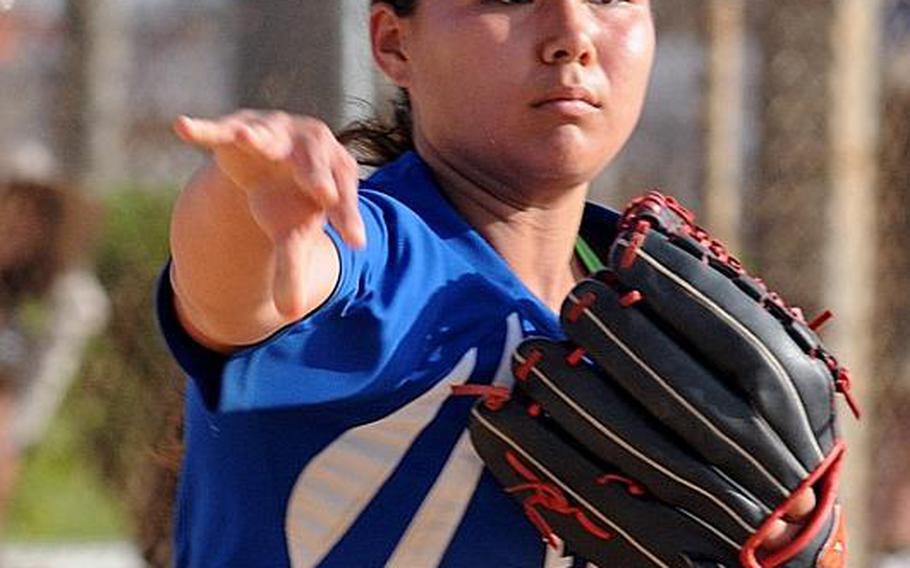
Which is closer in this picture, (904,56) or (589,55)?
(589,55)

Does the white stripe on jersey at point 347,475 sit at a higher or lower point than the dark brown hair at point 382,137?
lower

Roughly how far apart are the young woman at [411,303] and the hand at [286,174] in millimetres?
51

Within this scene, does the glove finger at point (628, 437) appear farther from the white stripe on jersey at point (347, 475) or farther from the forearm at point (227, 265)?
the forearm at point (227, 265)

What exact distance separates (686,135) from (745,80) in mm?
209

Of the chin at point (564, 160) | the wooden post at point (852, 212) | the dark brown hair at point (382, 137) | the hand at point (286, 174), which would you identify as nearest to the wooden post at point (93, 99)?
the wooden post at point (852, 212)

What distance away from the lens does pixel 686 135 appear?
17.0 feet

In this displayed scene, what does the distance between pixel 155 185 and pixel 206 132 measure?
2.84m

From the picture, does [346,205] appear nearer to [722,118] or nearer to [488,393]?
[488,393]

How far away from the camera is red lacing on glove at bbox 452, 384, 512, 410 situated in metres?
2.08

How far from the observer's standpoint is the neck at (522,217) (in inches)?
89.2

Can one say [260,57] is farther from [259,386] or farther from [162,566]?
[259,386]

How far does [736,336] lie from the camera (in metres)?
2.07

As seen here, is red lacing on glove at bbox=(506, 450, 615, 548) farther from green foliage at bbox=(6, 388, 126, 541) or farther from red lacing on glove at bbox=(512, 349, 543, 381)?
green foliage at bbox=(6, 388, 126, 541)

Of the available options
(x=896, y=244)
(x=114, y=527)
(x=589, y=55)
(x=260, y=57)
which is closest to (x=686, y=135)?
(x=896, y=244)
